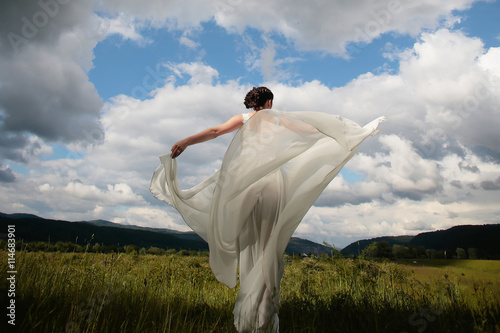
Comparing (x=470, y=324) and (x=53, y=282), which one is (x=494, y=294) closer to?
(x=470, y=324)

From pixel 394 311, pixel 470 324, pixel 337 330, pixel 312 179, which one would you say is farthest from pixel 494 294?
pixel 312 179

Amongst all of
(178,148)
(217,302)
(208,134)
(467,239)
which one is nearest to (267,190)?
(208,134)

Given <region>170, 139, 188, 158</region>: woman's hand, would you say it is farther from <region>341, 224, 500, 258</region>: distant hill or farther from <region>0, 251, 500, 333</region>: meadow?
<region>341, 224, 500, 258</region>: distant hill

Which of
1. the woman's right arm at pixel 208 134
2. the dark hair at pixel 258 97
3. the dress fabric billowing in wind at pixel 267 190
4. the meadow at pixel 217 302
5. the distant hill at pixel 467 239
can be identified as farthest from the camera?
the distant hill at pixel 467 239

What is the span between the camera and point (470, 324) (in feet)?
10.6

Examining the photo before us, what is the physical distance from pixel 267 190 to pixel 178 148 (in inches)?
61.1

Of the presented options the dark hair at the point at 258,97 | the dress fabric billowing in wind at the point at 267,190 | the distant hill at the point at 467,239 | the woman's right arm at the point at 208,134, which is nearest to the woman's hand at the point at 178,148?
the woman's right arm at the point at 208,134

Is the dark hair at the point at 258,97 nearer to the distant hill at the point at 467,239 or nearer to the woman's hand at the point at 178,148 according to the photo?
the woman's hand at the point at 178,148

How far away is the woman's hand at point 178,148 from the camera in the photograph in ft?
15.5

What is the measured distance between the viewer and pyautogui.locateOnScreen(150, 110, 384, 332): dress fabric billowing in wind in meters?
3.84

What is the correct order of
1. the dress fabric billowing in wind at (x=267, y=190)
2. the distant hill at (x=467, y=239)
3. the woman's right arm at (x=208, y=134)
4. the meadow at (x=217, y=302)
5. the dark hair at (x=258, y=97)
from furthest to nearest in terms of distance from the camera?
the distant hill at (x=467, y=239), the dark hair at (x=258, y=97), the woman's right arm at (x=208, y=134), the dress fabric billowing in wind at (x=267, y=190), the meadow at (x=217, y=302)

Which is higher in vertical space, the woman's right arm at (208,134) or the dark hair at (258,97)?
the dark hair at (258,97)

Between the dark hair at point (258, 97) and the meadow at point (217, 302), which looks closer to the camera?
the meadow at point (217, 302)

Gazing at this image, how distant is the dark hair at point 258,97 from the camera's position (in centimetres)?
490
